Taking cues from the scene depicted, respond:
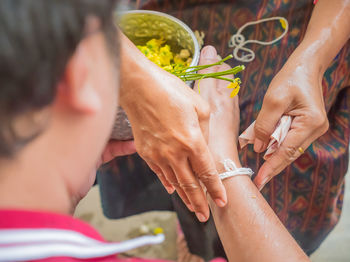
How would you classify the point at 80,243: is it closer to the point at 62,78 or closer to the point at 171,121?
the point at 62,78

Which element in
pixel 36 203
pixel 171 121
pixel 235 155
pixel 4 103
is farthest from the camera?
pixel 235 155

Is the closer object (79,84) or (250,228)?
(79,84)

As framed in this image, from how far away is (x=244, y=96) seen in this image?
107 centimetres

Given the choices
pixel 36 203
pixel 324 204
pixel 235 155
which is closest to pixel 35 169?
pixel 36 203

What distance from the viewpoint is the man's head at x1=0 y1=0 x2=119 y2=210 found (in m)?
0.34

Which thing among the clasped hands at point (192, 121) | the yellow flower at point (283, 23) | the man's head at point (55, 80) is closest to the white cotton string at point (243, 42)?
the yellow flower at point (283, 23)

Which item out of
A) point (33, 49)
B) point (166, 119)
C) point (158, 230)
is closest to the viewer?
point (33, 49)

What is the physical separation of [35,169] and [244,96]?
0.75m

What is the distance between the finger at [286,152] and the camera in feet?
2.90

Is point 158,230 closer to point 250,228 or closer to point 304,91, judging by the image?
point 250,228

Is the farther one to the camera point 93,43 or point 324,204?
point 324,204

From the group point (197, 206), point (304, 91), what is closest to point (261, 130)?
point (304, 91)

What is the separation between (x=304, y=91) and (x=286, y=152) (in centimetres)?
16

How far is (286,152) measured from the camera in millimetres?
894
